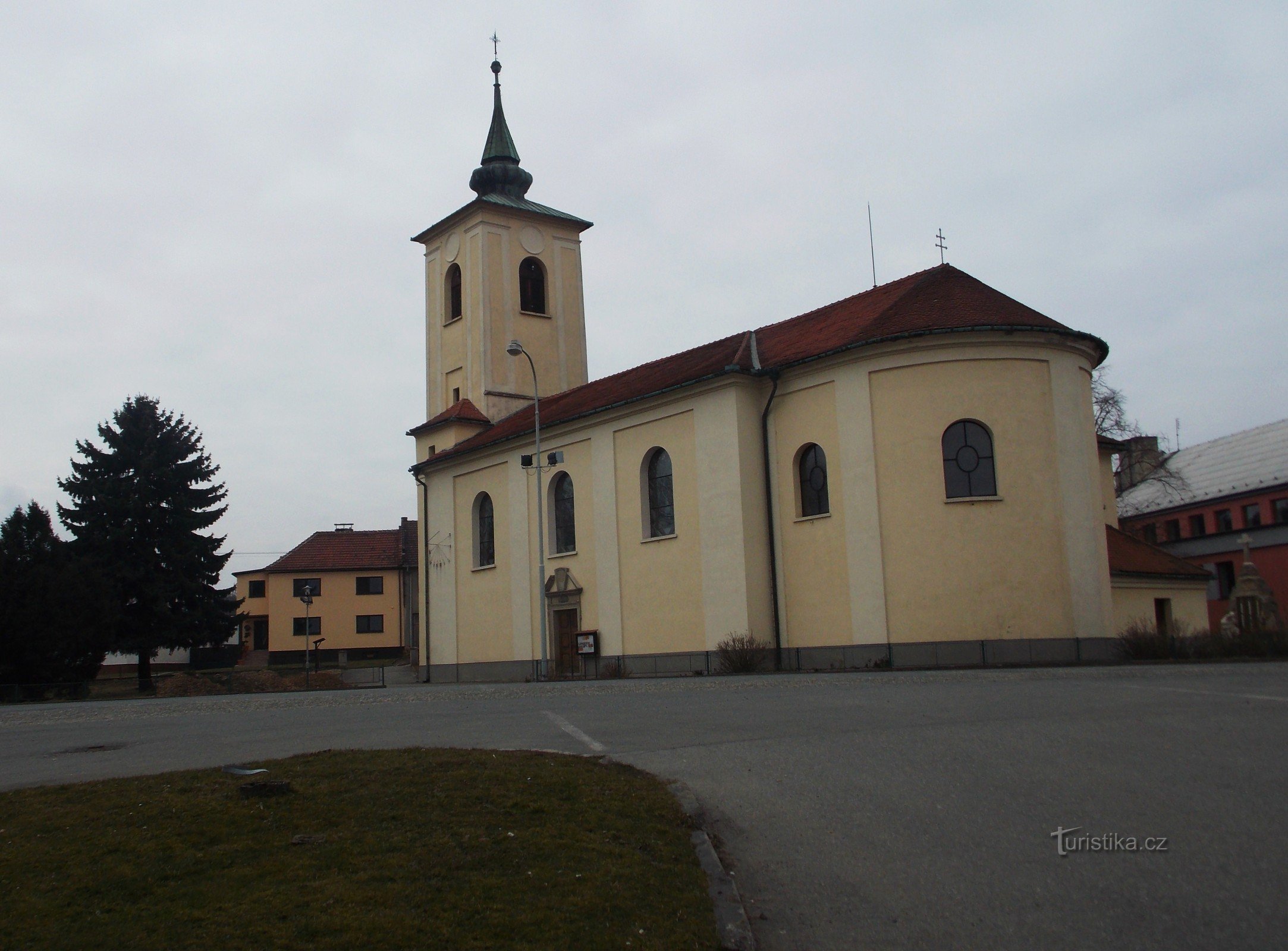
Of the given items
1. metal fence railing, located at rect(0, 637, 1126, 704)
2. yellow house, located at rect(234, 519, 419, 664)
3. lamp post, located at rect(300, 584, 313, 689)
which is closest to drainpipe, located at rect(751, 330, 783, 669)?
metal fence railing, located at rect(0, 637, 1126, 704)

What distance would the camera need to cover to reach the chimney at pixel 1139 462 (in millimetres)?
56188

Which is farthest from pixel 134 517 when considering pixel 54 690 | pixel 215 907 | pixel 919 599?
pixel 215 907

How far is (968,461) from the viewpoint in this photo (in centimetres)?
2642

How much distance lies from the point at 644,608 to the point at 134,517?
25260mm

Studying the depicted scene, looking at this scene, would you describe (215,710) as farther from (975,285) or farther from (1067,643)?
(975,285)

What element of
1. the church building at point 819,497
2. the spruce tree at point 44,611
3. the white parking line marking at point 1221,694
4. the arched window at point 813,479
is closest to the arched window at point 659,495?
the church building at point 819,497

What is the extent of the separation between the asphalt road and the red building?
1534 inches

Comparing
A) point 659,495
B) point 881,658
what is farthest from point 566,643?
point 881,658

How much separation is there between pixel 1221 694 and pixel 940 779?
635cm

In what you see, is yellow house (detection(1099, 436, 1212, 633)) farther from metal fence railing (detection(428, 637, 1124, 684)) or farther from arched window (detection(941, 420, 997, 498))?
arched window (detection(941, 420, 997, 498))

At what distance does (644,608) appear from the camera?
1241 inches

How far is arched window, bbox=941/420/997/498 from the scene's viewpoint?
2631 cm

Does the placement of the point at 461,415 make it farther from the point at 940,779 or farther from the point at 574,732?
the point at 940,779

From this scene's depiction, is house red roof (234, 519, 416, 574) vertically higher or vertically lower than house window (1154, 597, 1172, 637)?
higher
